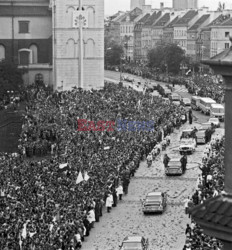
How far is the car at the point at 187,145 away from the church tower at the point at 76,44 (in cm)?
3061

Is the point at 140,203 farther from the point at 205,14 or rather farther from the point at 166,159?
the point at 205,14

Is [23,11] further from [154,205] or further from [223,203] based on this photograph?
[223,203]

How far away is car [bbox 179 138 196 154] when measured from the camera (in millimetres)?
50812

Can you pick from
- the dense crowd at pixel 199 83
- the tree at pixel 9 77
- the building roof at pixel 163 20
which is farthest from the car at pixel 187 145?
the building roof at pixel 163 20

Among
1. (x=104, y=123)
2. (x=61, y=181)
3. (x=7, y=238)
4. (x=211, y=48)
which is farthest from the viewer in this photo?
(x=211, y=48)

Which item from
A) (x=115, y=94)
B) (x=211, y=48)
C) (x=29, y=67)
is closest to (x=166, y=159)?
(x=115, y=94)

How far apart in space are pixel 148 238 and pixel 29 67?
61.7 meters

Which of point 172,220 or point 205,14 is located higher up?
point 205,14

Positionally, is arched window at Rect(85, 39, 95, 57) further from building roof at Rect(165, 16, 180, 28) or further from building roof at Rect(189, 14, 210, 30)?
building roof at Rect(165, 16, 180, 28)

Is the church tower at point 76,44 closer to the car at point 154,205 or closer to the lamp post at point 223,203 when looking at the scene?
the car at point 154,205

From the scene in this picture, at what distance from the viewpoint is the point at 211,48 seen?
137000mm

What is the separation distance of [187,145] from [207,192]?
826 inches

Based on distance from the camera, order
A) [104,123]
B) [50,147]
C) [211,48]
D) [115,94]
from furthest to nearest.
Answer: [211,48]
[115,94]
[104,123]
[50,147]

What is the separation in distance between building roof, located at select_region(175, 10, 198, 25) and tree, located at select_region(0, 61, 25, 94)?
73.5 metres
